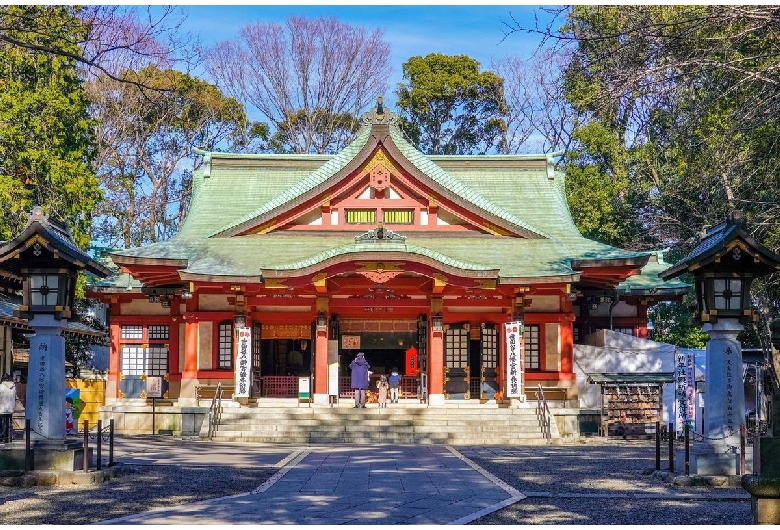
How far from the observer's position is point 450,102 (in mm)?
51531

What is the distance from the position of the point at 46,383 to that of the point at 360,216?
15.7m

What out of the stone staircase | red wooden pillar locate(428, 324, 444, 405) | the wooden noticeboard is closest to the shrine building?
red wooden pillar locate(428, 324, 444, 405)

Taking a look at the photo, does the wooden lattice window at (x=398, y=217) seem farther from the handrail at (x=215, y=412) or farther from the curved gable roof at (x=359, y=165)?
the handrail at (x=215, y=412)

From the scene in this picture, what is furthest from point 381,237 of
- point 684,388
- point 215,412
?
point 684,388

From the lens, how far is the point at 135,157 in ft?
154

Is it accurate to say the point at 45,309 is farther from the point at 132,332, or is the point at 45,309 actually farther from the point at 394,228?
the point at 394,228

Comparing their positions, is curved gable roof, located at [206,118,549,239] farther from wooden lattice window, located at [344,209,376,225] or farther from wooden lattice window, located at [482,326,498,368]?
wooden lattice window, located at [482,326,498,368]

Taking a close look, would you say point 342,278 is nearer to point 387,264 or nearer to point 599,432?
point 387,264

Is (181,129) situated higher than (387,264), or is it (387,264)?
(181,129)

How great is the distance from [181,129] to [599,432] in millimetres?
29182

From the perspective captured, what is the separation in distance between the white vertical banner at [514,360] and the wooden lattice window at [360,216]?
595 centimetres

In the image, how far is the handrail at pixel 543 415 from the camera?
25094 millimetres

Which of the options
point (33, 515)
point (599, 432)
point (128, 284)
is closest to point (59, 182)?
point (128, 284)

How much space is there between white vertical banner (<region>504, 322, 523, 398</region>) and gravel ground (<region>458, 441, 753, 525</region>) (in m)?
6.13
